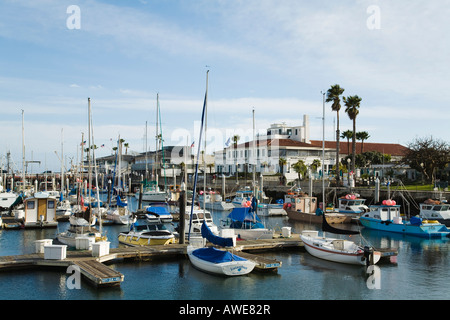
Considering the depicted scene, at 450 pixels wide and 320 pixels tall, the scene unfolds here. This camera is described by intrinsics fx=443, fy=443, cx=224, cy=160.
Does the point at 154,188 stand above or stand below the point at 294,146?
below

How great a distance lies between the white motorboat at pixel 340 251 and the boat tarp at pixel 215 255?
7.17 metres

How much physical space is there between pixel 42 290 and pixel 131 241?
1104 cm

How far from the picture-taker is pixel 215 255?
26656 millimetres

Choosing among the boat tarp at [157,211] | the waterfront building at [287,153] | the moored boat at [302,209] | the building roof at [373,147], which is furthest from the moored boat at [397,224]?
the building roof at [373,147]

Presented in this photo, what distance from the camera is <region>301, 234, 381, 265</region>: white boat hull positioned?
2878cm

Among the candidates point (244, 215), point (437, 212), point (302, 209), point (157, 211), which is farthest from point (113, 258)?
point (302, 209)

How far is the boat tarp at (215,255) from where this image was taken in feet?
85.5

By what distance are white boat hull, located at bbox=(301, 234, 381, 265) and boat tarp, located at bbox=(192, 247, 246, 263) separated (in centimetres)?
715

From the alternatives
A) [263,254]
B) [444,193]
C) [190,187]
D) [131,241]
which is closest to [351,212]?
[444,193]

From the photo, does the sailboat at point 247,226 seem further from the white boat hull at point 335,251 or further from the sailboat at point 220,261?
the sailboat at point 220,261

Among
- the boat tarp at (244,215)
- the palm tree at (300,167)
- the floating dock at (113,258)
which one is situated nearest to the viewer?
the floating dock at (113,258)

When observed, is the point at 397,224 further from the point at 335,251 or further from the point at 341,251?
the point at 341,251

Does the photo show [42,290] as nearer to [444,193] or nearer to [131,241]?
[131,241]
